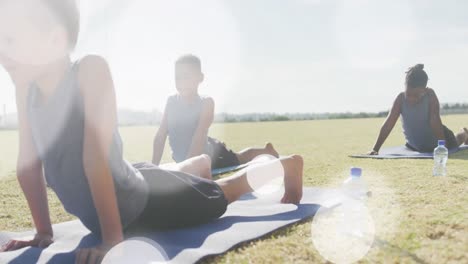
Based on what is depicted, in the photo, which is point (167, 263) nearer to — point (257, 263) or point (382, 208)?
point (257, 263)

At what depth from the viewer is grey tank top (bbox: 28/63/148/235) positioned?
2.39 meters

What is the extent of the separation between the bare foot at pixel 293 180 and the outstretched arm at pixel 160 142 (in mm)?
2750

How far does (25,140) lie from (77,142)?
538 mm

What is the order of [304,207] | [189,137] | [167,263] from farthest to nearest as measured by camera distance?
1. [189,137]
2. [304,207]
3. [167,263]

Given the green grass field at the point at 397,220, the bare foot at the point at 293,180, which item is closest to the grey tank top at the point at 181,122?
the green grass field at the point at 397,220

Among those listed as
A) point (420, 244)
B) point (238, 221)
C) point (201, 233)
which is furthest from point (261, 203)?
point (420, 244)

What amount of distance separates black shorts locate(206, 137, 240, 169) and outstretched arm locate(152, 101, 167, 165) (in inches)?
25.1

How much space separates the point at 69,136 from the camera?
2.41 meters

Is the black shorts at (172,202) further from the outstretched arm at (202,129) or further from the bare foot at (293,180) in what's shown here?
the outstretched arm at (202,129)

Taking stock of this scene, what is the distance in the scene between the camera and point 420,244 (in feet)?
8.60

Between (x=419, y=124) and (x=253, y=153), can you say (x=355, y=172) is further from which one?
(x=419, y=124)

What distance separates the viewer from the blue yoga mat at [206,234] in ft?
7.99

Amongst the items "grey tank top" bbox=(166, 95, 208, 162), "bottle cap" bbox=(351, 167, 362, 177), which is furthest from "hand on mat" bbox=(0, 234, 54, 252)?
"grey tank top" bbox=(166, 95, 208, 162)

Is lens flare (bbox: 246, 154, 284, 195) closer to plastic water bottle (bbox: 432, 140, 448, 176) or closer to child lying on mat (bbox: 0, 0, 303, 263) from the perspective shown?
child lying on mat (bbox: 0, 0, 303, 263)
